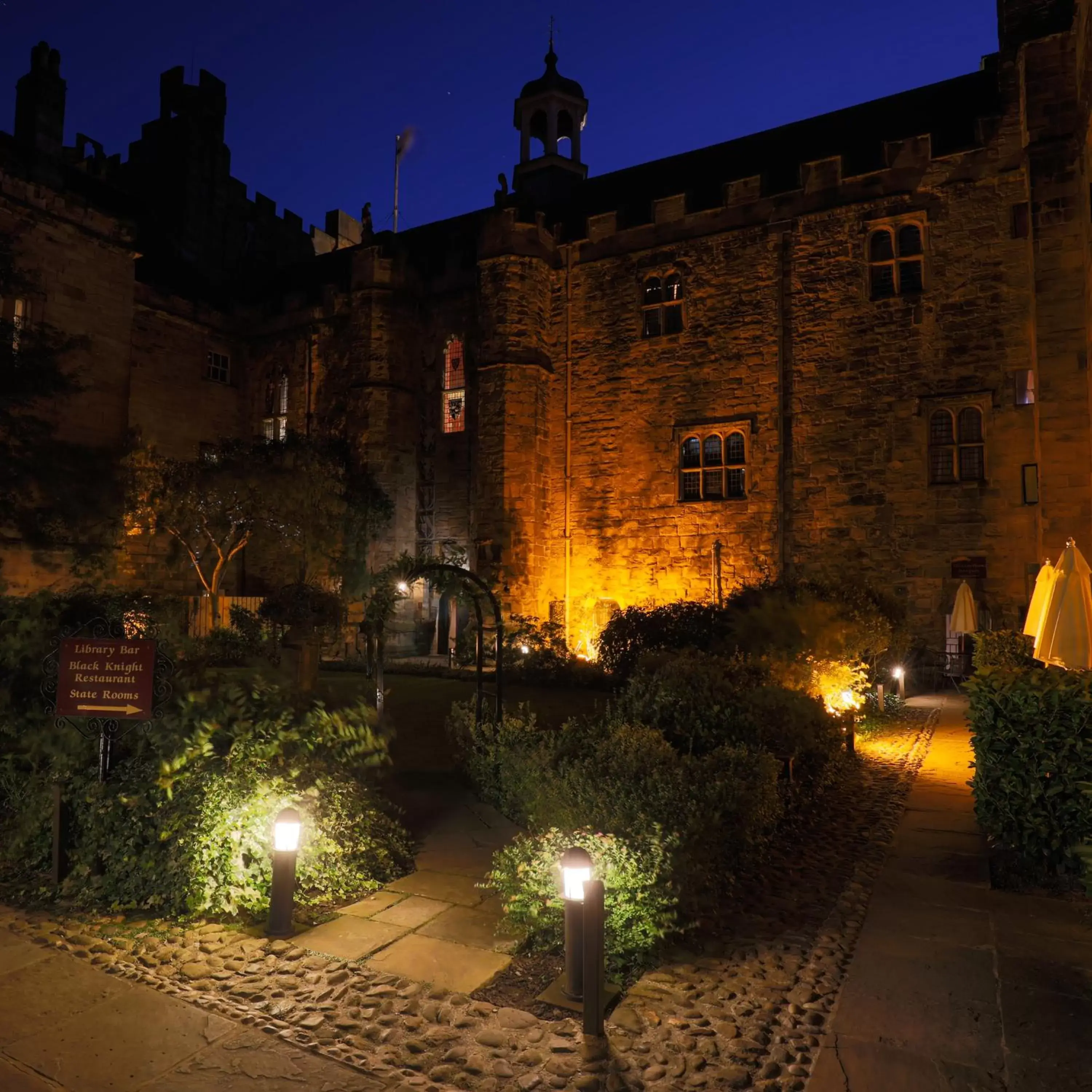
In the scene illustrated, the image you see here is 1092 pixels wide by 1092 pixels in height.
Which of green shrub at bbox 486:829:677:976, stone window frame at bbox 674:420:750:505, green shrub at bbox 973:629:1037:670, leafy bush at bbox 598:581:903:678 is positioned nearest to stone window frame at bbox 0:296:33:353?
leafy bush at bbox 598:581:903:678

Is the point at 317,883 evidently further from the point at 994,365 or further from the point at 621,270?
the point at 621,270

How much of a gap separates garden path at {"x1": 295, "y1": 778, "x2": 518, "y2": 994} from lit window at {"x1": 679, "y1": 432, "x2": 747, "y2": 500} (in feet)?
41.6

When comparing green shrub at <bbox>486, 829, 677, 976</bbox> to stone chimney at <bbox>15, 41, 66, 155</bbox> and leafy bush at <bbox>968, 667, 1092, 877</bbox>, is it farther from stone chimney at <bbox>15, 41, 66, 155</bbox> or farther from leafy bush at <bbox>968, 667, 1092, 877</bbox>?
stone chimney at <bbox>15, 41, 66, 155</bbox>

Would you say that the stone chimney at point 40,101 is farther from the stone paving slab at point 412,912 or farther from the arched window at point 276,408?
the stone paving slab at point 412,912

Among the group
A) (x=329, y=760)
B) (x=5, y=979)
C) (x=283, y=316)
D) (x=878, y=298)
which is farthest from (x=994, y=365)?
(x=283, y=316)

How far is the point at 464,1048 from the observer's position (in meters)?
3.18

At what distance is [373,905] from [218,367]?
22.5 metres

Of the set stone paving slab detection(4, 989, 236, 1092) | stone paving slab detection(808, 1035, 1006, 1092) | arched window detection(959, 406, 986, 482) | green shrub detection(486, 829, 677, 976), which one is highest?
arched window detection(959, 406, 986, 482)

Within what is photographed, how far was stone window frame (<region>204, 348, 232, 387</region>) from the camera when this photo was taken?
77.5 ft

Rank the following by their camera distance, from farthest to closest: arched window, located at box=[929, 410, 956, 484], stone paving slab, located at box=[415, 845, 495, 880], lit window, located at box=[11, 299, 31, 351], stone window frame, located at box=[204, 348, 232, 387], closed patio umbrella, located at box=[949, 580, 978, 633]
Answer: stone window frame, located at box=[204, 348, 232, 387] < lit window, located at box=[11, 299, 31, 351] < arched window, located at box=[929, 410, 956, 484] < closed patio umbrella, located at box=[949, 580, 978, 633] < stone paving slab, located at box=[415, 845, 495, 880]

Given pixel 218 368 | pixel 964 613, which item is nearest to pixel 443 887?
pixel 964 613

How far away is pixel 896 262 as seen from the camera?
16156mm

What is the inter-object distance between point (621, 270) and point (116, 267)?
12119 mm

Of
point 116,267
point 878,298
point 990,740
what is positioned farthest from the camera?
point 116,267
